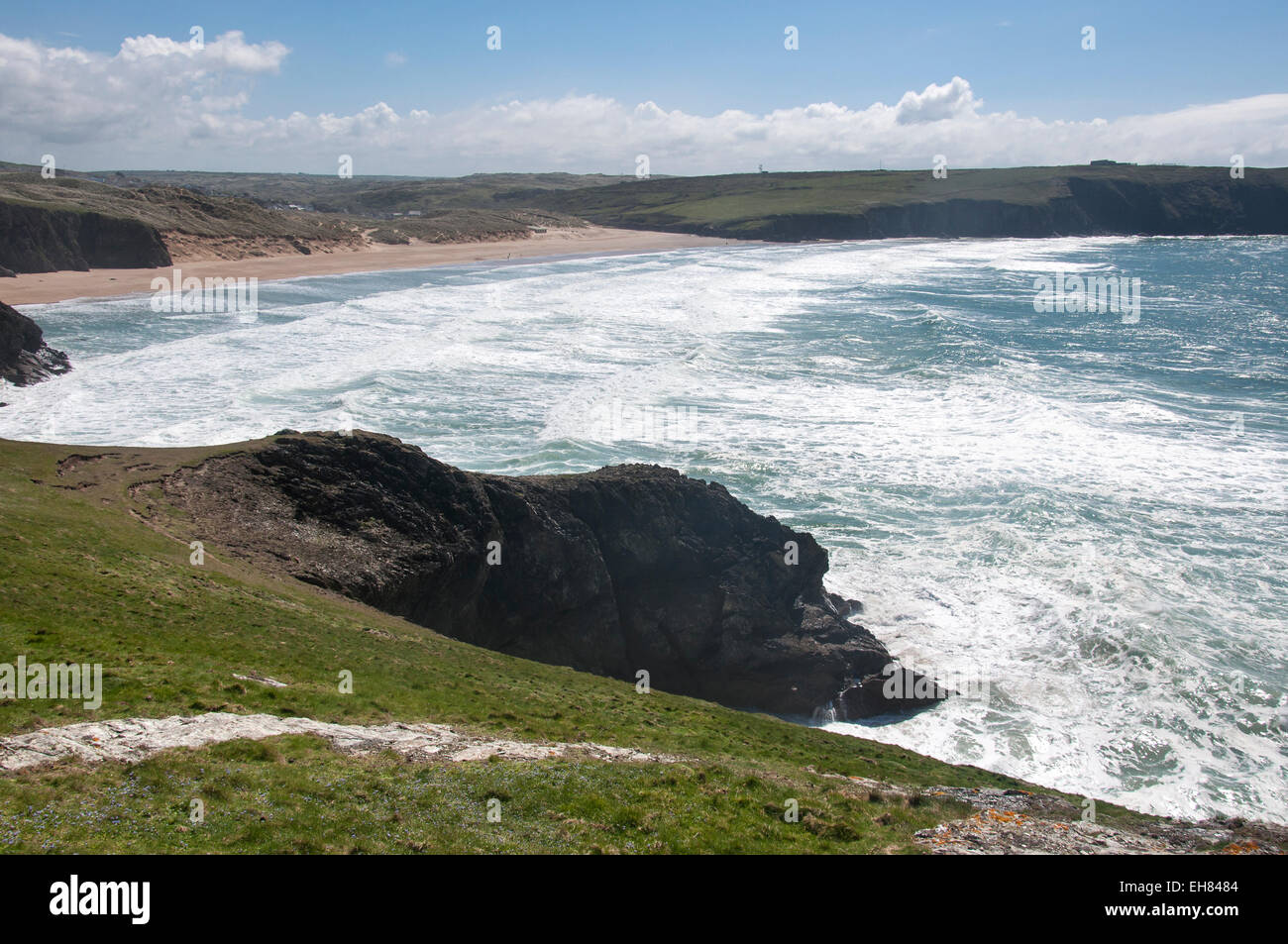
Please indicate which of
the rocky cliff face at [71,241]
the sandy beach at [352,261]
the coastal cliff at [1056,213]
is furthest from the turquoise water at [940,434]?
the coastal cliff at [1056,213]

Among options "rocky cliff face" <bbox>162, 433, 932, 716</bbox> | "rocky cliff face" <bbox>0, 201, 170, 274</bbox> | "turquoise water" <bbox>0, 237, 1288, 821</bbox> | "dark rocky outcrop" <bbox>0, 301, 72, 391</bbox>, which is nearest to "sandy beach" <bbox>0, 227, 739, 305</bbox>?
"rocky cliff face" <bbox>0, 201, 170, 274</bbox>

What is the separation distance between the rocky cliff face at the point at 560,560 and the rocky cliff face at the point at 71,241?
7647 cm

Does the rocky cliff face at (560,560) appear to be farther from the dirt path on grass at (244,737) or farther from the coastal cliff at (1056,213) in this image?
the coastal cliff at (1056,213)

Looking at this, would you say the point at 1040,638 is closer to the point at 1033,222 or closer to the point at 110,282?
the point at 110,282

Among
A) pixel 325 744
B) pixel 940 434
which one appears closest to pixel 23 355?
pixel 325 744

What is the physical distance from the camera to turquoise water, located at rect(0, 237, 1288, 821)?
79.5 feet

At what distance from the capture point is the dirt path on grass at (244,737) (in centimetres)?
1154

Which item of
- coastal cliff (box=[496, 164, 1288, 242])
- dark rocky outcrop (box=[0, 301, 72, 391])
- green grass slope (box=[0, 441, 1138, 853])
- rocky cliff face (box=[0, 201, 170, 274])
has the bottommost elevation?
green grass slope (box=[0, 441, 1138, 853])

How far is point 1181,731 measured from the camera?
22875 millimetres

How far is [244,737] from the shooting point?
13070mm

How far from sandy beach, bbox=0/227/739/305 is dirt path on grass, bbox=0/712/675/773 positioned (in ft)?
246

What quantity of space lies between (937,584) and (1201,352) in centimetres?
4985

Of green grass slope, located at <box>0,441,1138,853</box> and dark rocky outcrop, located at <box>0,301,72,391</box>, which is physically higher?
dark rocky outcrop, located at <box>0,301,72,391</box>

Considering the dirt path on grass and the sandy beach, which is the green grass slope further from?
the sandy beach
